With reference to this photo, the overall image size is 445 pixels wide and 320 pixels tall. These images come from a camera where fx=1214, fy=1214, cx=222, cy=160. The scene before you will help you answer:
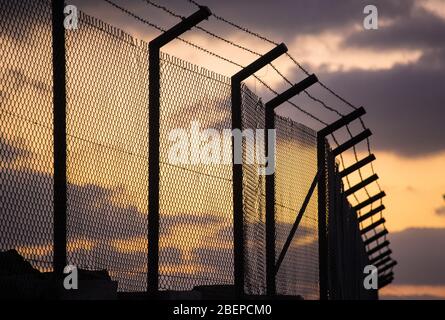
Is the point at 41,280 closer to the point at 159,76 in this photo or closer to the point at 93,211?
the point at 93,211

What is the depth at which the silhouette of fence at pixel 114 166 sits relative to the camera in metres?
6.25

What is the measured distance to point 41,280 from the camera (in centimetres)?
662

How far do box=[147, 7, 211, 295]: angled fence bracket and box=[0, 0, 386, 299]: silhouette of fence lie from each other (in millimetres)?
37

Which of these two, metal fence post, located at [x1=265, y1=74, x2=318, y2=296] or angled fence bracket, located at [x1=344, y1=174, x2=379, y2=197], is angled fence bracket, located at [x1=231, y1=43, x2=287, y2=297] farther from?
angled fence bracket, located at [x1=344, y1=174, x2=379, y2=197]

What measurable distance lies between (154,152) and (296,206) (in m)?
5.28

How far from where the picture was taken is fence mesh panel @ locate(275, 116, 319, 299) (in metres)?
12.1

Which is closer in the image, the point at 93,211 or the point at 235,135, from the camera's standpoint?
the point at 93,211

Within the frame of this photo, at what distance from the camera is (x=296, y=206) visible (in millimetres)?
13188
